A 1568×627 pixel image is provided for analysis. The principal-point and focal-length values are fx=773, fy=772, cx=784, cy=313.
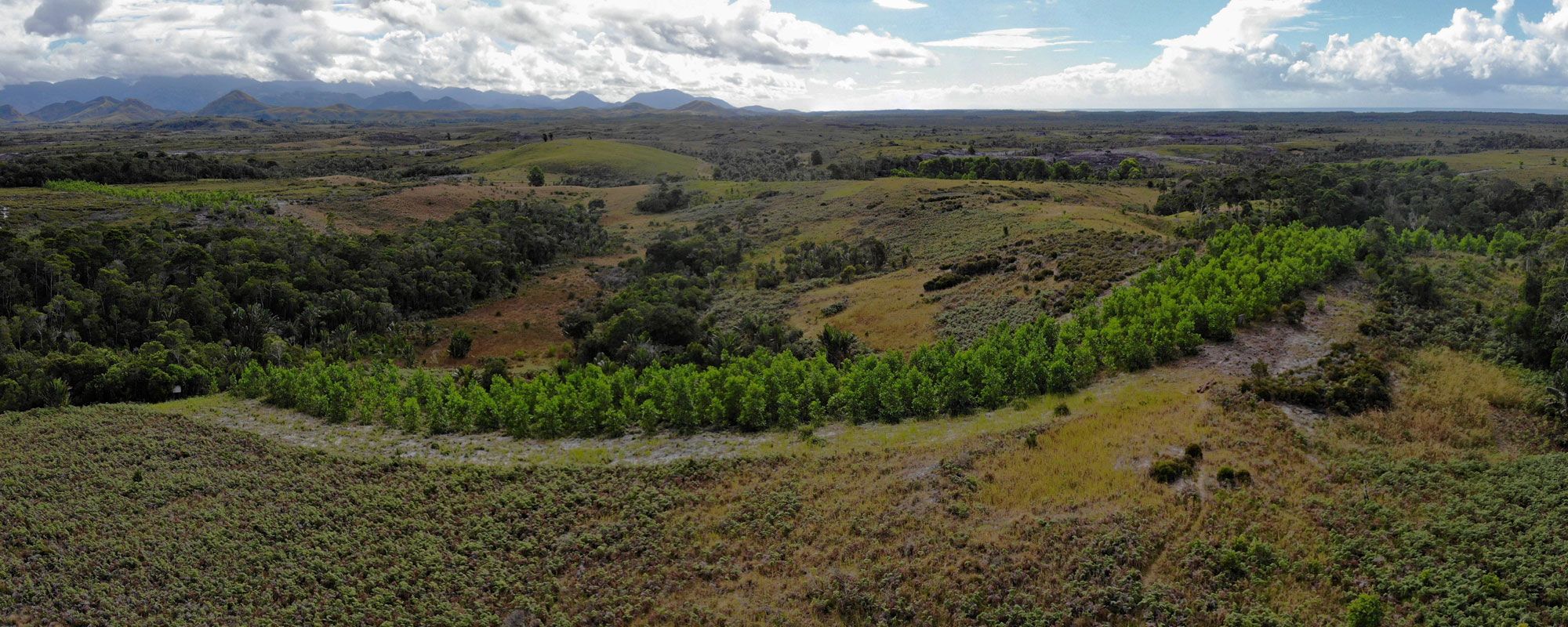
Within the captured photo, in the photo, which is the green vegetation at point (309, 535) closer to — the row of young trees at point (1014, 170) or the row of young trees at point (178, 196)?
the row of young trees at point (178, 196)

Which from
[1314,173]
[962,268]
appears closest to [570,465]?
[962,268]

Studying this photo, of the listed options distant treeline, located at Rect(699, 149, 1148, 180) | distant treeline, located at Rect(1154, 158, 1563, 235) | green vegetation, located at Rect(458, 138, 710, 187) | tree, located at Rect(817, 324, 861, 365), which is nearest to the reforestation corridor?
tree, located at Rect(817, 324, 861, 365)

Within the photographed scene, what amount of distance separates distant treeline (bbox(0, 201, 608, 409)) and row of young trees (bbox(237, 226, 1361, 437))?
23.6 ft

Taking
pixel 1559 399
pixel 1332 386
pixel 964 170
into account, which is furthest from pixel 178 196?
pixel 1559 399

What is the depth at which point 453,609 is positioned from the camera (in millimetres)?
22531

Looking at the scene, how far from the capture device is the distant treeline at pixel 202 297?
133ft

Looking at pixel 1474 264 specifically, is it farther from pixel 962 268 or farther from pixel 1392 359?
pixel 962 268

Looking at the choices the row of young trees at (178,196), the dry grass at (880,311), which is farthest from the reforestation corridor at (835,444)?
the row of young trees at (178,196)

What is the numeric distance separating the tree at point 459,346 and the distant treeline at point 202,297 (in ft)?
13.2

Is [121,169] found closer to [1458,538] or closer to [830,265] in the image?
[830,265]

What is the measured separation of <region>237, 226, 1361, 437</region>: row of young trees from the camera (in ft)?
115

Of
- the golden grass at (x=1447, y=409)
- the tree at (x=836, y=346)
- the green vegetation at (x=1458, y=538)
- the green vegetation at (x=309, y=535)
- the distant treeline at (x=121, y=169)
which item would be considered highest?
the distant treeline at (x=121, y=169)

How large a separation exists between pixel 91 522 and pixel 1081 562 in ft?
104

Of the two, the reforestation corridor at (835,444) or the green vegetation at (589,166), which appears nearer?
the reforestation corridor at (835,444)
